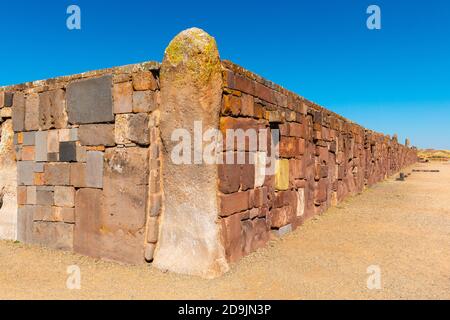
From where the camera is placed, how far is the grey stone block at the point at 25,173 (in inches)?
221

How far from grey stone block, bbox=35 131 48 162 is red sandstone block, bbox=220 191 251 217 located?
308 centimetres

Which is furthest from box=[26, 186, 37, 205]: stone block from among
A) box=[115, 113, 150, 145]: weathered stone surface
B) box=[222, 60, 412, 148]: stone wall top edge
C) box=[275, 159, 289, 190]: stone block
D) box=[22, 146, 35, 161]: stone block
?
box=[275, 159, 289, 190]: stone block

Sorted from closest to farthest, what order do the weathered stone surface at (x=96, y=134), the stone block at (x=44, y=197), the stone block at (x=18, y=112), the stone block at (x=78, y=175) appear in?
1. the weathered stone surface at (x=96, y=134)
2. the stone block at (x=78, y=175)
3. the stone block at (x=44, y=197)
4. the stone block at (x=18, y=112)

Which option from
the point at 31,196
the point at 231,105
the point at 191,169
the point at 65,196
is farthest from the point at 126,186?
the point at 31,196

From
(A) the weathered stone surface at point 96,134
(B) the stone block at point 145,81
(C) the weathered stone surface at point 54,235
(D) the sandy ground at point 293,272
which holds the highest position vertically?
(B) the stone block at point 145,81

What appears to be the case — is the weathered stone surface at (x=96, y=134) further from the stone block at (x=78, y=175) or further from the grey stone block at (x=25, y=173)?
the grey stone block at (x=25, y=173)

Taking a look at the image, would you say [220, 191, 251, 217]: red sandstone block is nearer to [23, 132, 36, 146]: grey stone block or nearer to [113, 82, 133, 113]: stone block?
[113, 82, 133, 113]: stone block

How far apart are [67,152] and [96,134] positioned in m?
0.68

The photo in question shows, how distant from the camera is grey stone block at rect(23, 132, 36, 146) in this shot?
221 inches

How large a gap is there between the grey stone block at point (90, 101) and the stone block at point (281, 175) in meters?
2.75

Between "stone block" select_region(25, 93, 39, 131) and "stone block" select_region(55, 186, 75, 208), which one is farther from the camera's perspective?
"stone block" select_region(25, 93, 39, 131)

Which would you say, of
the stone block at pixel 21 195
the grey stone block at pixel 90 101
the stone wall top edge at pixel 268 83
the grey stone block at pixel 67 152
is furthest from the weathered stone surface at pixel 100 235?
the stone wall top edge at pixel 268 83

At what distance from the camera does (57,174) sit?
5.26 m
